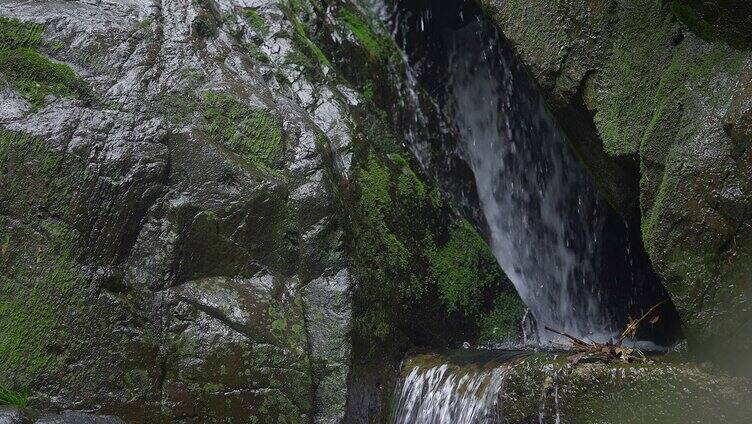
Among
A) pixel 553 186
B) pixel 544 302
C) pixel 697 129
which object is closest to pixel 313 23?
pixel 553 186

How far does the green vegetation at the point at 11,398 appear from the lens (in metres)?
3.92

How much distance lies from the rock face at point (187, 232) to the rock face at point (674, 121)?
1497 mm

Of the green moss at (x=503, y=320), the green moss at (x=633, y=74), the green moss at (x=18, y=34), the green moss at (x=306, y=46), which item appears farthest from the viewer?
the green moss at (x=306, y=46)

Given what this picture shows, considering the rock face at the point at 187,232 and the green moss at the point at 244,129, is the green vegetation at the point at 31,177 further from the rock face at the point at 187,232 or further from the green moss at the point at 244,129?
the green moss at the point at 244,129

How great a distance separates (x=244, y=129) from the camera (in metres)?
4.80

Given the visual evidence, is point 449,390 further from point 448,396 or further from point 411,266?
point 411,266

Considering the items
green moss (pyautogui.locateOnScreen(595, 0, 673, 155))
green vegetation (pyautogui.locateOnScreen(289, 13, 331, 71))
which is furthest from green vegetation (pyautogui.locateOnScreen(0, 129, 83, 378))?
green moss (pyautogui.locateOnScreen(595, 0, 673, 155))

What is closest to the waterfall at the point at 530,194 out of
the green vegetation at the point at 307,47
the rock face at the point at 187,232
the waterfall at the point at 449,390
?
the rock face at the point at 187,232

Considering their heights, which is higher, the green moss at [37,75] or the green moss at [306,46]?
the green moss at [306,46]

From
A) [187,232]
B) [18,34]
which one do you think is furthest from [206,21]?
[187,232]

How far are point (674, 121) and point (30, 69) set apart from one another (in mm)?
3737

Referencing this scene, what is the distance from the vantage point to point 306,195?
4.66 meters

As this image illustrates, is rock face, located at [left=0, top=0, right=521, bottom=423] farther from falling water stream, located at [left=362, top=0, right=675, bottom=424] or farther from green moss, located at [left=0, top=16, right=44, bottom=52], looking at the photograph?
falling water stream, located at [left=362, top=0, right=675, bottom=424]

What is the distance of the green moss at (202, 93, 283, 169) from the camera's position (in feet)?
15.6
